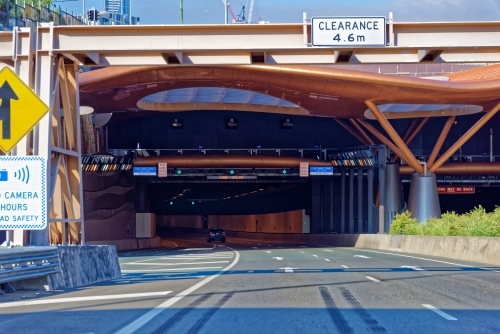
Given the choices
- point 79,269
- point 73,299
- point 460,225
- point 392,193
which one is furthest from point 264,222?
point 73,299

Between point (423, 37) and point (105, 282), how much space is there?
10.8 meters

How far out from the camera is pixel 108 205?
69.1 m

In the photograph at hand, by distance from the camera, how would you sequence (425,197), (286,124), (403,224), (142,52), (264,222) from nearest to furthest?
(142,52) < (403,224) < (425,197) < (286,124) < (264,222)

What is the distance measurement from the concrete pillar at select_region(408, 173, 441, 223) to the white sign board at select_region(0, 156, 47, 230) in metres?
48.8

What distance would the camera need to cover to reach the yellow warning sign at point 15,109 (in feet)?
49.4

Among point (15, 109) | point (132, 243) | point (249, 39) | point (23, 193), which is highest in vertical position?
point (249, 39)

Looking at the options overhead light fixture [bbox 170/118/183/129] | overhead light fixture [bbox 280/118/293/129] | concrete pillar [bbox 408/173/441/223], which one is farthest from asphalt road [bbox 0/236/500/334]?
overhead light fixture [bbox 170/118/183/129]

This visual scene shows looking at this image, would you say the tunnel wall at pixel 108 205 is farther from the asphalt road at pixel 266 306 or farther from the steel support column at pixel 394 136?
the asphalt road at pixel 266 306

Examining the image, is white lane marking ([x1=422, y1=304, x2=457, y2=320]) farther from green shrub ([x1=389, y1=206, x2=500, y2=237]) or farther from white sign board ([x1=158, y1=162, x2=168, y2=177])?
white sign board ([x1=158, y1=162, x2=168, y2=177])

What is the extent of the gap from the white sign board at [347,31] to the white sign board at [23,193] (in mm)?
9356

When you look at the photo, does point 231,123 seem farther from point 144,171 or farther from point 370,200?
point 370,200

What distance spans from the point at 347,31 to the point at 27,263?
10742 millimetres

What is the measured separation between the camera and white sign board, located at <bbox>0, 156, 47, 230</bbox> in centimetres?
1477

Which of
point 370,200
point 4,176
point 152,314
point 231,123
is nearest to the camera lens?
point 152,314
